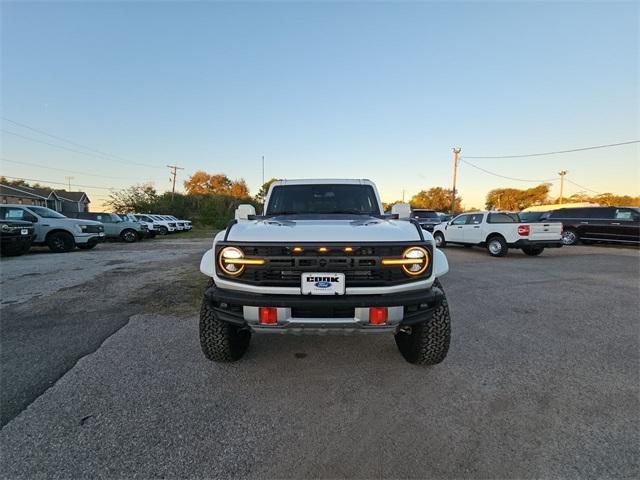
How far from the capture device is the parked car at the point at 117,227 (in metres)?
15.5

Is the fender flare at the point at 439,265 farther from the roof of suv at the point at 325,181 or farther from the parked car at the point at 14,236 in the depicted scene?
the parked car at the point at 14,236

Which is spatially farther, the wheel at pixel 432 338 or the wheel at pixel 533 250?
the wheel at pixel 533 250

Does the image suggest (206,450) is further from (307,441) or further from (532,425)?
(532,425)

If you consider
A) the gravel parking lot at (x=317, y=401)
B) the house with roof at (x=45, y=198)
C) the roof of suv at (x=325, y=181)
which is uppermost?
the house with roof at (x=45, y=198)

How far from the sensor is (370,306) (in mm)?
2094

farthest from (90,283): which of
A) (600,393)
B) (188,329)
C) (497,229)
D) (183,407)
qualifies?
(497,229)

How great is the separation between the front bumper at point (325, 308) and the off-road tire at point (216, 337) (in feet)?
1.15

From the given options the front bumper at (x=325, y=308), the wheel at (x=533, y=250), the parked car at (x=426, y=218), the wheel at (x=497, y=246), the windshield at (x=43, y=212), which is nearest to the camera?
the front bumper at (x=325, y=308)

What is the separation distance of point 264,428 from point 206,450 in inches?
13.9

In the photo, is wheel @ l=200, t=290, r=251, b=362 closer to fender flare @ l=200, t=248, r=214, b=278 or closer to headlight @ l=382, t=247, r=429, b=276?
fender flare @ l=200, t=248, r=214, b=278

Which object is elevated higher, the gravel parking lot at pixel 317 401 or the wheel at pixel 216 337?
the wheel at pixel 216 337

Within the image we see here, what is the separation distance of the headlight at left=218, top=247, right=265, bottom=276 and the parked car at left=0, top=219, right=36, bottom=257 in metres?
10.0

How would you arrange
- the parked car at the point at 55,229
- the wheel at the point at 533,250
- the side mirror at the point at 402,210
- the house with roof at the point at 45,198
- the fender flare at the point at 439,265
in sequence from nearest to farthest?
the fender flare at the point at 439,265
the side mirror at the point at 402,210
the wheel at the point at 533,250
the parked car at the point at 55,229
the house with roof at the point at 45,198

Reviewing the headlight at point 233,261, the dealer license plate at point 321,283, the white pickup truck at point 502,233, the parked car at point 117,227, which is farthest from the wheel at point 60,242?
the white pickup truck at point 502,233
